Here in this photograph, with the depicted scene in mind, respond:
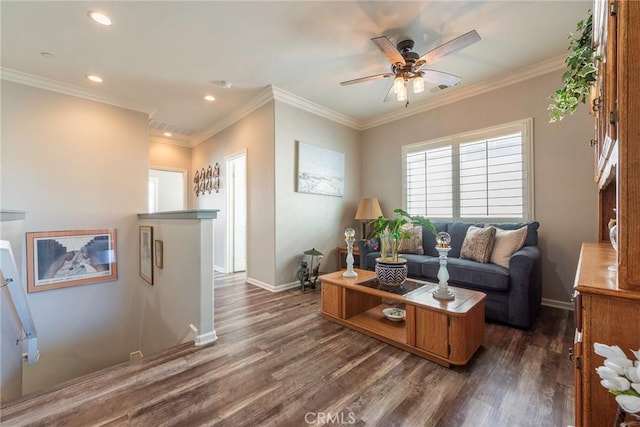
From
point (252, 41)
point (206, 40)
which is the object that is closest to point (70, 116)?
point (206, 40)

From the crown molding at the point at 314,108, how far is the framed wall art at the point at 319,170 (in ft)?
1.81

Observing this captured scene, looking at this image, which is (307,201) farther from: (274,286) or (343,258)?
(274,286)

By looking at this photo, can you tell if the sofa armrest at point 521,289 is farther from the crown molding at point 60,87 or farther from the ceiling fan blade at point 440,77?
the crown molding at point 60,87

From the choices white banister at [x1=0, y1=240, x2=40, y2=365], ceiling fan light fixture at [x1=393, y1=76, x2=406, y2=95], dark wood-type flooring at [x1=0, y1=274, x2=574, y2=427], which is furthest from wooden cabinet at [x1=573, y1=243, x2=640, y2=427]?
white banister at [x1=0, y1=240, x2=40, y2=365]

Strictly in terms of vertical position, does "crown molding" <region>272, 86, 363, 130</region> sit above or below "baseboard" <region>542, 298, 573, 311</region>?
above

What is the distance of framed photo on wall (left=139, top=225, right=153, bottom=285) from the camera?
3.32m

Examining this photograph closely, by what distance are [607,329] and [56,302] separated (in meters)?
4.91

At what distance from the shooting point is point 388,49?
221cm

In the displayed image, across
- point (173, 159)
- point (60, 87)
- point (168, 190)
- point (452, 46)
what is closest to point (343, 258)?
point (452, 46)

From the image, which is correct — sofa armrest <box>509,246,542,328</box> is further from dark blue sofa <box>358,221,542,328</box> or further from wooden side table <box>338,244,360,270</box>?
wooden side table <box>338,244,360,270</box>

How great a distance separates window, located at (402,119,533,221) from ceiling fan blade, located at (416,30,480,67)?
1650 mm

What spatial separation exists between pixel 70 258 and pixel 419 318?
13.8 ft

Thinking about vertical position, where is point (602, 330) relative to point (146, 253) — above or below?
above

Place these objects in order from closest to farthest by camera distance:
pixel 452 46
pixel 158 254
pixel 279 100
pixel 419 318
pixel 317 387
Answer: pixel 317 387 < pixel 419 318 < pixel 452 46 < pixel 158 254 < pixel 279 100
